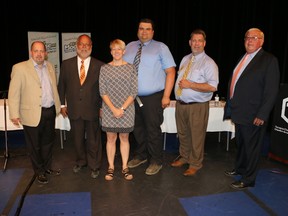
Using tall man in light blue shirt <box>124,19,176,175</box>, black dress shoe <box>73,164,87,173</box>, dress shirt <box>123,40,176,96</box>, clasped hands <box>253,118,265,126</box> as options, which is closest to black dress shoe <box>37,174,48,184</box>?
black dress shoe <box>73,164,87,173</box>

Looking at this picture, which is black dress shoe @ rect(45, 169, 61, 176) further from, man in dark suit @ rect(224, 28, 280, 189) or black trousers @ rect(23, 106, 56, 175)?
man in dark suit @ rect(224, 28, 280, 189)

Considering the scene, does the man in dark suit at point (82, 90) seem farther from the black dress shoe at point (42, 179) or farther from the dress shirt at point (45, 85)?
the black dress shoe at point (42, 179)

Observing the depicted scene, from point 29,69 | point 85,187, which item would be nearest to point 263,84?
point 85,187

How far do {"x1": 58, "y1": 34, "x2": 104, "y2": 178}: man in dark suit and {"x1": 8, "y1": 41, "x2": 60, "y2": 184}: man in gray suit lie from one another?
13 centimetres

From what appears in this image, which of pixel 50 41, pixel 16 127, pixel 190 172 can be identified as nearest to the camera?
pixel 190 172

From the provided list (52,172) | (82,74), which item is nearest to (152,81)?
(82,74)

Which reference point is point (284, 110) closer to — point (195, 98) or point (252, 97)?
point (252, 97)

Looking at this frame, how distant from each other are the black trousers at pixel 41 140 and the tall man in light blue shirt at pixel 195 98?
145 cm

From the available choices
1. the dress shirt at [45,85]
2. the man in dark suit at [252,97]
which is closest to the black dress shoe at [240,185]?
the man in dark suit at [252,97]

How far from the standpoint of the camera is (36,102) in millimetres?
2947

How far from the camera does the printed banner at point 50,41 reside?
17.6 ft

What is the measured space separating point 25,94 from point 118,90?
92 centimetres

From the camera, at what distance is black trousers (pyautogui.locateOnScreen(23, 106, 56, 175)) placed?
3.05 meters

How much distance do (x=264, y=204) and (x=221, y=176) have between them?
0.68 metres
